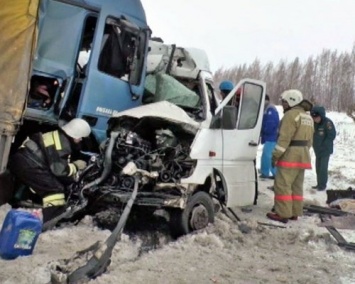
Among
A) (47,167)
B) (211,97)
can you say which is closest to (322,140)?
(211,97)

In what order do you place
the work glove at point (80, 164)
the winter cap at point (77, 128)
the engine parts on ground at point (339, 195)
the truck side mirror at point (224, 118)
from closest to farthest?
the winter cap at point (77, 128)
the work glove at point (80, 164)
the truck side mirror at point (224, 118)
the engine parts on ground at point (339, 195)

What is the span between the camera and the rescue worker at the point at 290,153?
7234 millimetres

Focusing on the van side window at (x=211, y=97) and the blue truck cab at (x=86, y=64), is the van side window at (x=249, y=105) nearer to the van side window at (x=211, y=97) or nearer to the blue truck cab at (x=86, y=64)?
the van side window at (x=211, y=97)

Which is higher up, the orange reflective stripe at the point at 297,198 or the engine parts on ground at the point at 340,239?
the orange reflective stripe at the point at 297,198

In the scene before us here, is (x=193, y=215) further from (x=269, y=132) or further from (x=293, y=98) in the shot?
(x=269, y=132)

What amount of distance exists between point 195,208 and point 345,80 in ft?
126

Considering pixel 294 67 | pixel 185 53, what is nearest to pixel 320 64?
pixel 294 67

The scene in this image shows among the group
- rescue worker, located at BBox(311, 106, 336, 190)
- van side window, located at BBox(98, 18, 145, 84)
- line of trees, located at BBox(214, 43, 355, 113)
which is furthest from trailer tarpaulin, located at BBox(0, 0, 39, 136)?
line of trees, located at BBox(214, 43, 355, 113)

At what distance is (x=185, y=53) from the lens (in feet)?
25.8

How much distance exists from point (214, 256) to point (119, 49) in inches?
123

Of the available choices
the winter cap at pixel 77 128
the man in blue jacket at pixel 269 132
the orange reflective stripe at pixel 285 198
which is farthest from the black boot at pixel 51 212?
the man in blue jacket at pixel 269 132

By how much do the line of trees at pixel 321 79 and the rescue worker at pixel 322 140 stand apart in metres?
29.7

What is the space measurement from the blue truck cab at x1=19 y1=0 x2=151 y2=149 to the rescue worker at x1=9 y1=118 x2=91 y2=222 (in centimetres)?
52

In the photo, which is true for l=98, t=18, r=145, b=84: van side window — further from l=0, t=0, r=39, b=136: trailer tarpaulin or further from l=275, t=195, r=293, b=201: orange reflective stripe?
l=275, t=195, r=293, b=201: orange reflective stripe
